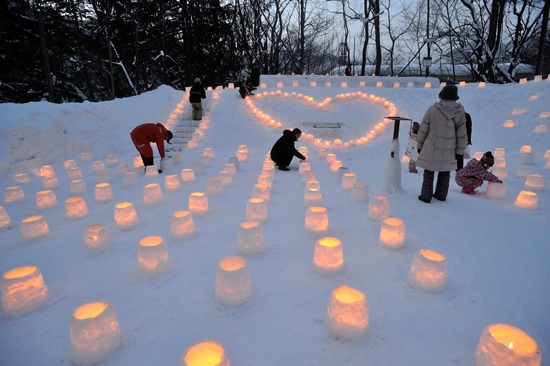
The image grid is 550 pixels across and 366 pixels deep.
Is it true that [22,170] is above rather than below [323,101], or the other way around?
below

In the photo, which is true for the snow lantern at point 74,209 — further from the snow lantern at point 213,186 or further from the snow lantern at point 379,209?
the snow lantern at point 379,209

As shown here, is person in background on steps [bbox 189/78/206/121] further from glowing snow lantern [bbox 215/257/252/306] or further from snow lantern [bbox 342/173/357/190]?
glowing snow lantern [bbox 215/257/252/306]

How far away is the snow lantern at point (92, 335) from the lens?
5.02ft

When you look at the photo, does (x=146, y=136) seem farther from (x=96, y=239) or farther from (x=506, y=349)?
(x=506, y=349)

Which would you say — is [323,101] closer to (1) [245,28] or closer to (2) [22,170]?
(2) [22,170]

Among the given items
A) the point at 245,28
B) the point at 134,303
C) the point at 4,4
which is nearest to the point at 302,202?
the point at 134,303

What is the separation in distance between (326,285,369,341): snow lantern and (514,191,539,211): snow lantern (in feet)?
11.7

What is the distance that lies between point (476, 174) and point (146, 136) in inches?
241

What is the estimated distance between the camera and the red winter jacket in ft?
19.0

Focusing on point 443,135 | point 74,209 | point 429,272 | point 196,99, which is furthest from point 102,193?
point 196,99

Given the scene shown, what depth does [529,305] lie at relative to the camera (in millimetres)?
1994

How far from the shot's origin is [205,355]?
1.34 m

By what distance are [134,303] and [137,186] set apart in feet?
11.5

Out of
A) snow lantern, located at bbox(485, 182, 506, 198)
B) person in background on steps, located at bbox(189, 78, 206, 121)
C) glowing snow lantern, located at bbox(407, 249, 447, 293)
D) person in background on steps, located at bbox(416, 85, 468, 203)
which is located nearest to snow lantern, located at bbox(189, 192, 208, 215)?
glowing snow lantern, located at bbox(407, 249, 447, 293)
